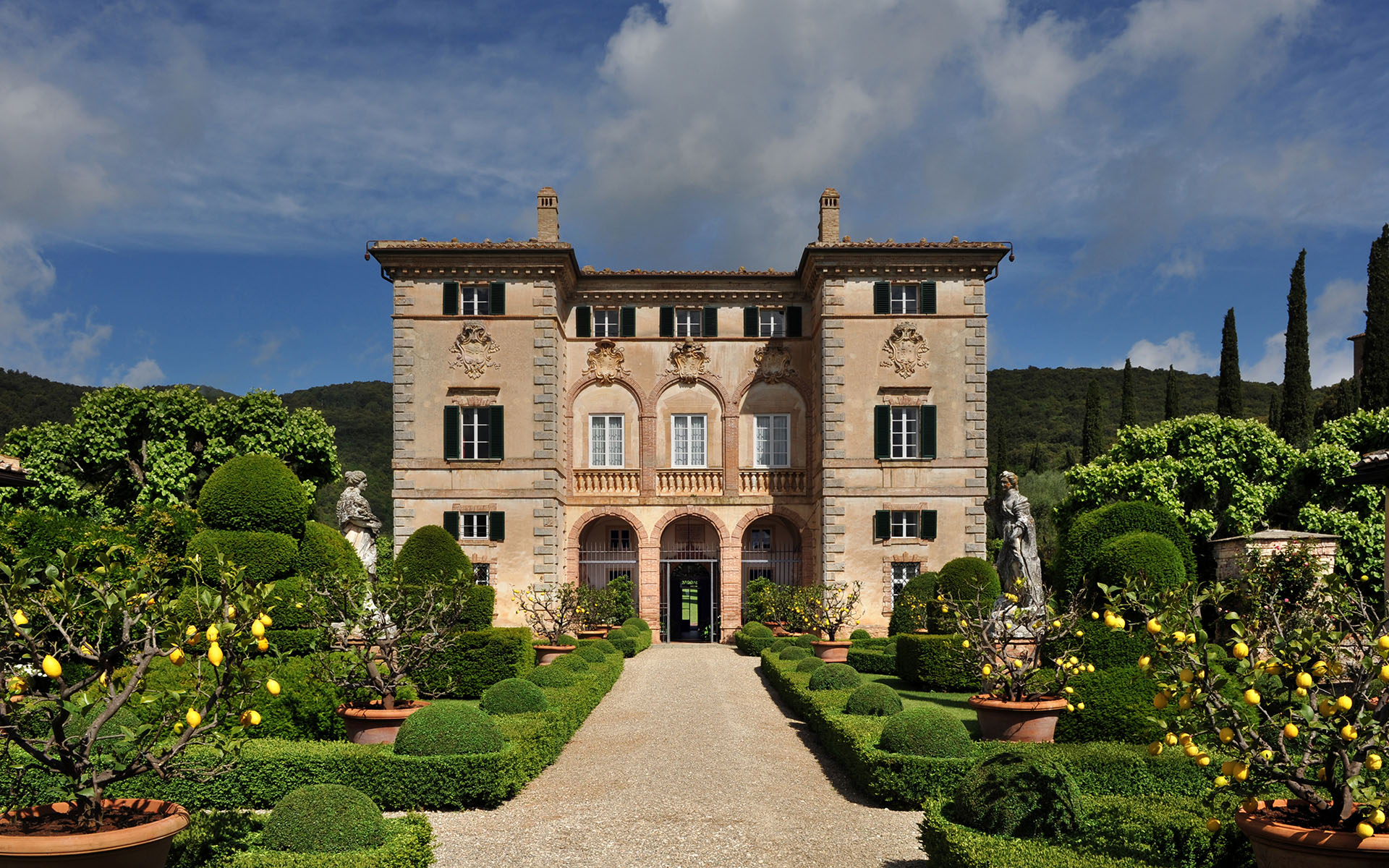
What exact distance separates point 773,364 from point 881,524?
6.19 metres

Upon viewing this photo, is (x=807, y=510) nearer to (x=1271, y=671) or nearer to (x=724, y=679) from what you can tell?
(x=724, y=679)

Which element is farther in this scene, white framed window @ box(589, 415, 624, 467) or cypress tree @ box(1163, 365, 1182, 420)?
cypress tree @ box(1163, 365, 1182, 420)

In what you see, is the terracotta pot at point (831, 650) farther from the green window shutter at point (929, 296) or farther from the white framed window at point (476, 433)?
the white framed window at point (476, 433)

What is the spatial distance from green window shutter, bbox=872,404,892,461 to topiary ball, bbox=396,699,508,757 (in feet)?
66.1

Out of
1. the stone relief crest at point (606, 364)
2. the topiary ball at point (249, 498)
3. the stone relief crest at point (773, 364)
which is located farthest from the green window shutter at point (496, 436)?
the topiary ball at point (249, 498)

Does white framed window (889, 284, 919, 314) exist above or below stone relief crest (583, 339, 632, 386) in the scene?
above

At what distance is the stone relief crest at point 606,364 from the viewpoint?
31.4 metres

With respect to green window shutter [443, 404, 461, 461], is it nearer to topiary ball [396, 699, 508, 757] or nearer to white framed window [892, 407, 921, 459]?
white framed window [892, 407, 921, 459]

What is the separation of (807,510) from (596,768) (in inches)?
788

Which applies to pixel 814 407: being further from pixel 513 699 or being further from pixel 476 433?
pixel 513 699

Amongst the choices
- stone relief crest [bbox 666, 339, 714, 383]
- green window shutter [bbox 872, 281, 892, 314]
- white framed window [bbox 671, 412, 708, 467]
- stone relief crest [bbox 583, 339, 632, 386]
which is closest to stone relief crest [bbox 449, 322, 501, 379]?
stone relief crest [bbox 583, 339, 632, 386]

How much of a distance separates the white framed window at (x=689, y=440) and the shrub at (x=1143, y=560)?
2007 centimetres

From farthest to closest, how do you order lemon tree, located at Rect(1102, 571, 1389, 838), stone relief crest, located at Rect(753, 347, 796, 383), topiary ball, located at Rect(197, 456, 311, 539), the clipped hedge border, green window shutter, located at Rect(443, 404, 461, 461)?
1. stone relief crest, located at Rect(753, 347, 796, 383)
2. green window shutter, located at Rect(443, 404, 461, 461)
3. topiary ball, located at Rect(197, 456, 311, 539)
4. the clipped hedge border
5. lemon tree, located at Rect(1102, 571, 1389, 838)

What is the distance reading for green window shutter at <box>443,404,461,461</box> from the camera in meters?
29.2
